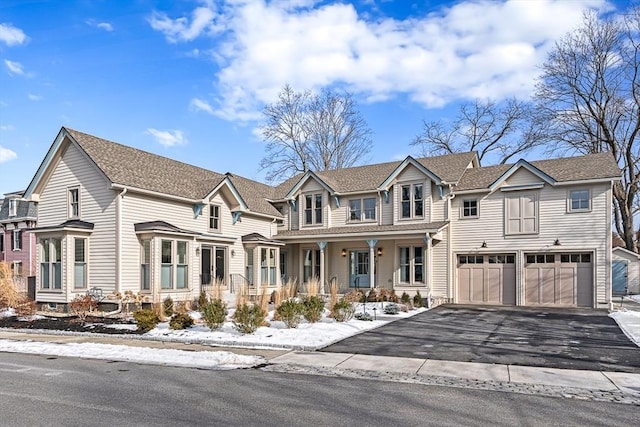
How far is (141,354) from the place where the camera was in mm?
11070

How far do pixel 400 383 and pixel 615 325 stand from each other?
37.5 ft

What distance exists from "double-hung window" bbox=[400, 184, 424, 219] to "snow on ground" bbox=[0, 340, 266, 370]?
15456mm

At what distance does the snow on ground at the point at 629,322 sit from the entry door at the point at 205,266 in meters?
16.1

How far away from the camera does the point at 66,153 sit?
Result: 19.9 metres

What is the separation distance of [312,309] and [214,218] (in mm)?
9970

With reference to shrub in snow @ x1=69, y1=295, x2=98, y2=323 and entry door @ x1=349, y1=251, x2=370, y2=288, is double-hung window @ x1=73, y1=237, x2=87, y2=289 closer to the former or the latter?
shrub in snow @ x1=69, y1=295, x2=98, y2=323

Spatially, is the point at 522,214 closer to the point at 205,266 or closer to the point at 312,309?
the point at 312,309

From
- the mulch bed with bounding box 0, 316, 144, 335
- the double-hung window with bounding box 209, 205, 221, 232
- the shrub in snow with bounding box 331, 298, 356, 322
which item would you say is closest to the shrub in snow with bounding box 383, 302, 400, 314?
the shrub in snow with bounding box 331, 298, 356, 322

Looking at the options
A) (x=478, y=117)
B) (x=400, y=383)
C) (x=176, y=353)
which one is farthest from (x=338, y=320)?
(x=478, y=117)

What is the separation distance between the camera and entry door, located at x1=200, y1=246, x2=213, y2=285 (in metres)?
21.9

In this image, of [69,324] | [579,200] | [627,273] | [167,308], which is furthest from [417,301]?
[627,273]

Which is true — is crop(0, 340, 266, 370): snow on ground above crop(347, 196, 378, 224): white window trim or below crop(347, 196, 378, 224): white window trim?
below

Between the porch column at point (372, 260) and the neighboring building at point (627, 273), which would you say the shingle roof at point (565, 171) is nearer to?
the porch column at point (372, 260)

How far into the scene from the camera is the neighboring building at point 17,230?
3862 centimetres
